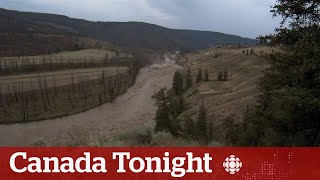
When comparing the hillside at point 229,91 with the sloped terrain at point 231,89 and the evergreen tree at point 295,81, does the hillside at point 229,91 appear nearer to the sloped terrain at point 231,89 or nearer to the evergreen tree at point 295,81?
the sloped terrain at point 231,89

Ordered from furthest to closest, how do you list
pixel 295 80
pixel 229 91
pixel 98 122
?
1. pixel 229 91
2. pixel 98 122
3. pixel 295 80

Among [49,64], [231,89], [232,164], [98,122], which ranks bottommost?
[98,122]

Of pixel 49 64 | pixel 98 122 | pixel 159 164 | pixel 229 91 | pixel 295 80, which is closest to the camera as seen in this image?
pixel 159 164

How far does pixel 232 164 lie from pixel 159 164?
→ 1173mm

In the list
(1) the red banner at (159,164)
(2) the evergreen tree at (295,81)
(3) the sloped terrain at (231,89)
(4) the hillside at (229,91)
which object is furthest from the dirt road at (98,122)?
(1) the red banner at (159,164)

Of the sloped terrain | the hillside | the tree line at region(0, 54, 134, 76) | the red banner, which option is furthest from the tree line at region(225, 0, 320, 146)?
the tree line at region(0, 54, 134, 76)

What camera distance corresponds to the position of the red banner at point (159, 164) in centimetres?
669

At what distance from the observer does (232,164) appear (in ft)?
23.0

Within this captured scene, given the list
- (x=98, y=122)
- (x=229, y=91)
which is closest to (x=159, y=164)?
(x=98, y=122)

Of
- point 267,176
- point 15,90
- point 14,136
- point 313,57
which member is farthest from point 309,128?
point 15,90

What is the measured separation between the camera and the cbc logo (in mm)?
6961

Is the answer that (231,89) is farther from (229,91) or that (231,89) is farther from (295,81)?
(295,81)

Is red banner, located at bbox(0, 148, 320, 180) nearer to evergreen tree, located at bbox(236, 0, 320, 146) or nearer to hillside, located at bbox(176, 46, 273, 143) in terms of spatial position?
evergreen tree, located at bbox(236, 0, 320, 146)

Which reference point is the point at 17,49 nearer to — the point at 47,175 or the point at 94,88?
the point at 94,88
